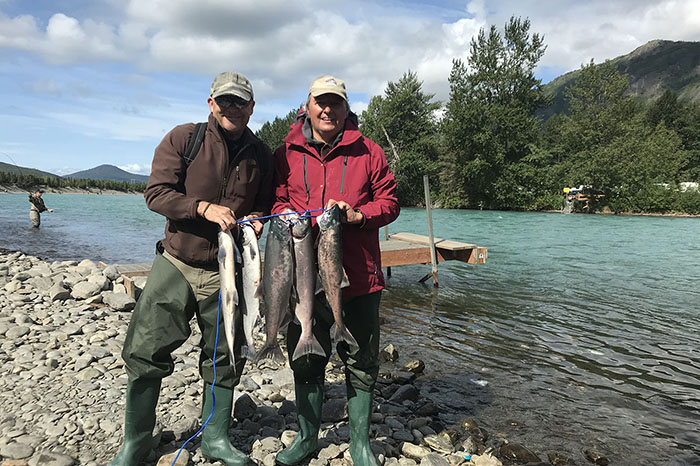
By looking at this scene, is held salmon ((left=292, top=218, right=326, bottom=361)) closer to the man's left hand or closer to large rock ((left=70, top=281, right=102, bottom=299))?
the man's left hand

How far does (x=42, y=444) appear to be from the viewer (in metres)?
3.76

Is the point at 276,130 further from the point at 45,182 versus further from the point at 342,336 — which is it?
the point at 342,336

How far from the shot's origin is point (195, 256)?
11.0ft

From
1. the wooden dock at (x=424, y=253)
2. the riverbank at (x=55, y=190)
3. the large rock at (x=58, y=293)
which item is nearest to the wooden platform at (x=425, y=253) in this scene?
the wooden dock at (x=424, y=253)

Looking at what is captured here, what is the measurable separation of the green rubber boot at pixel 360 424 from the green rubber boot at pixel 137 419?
1.58 meters

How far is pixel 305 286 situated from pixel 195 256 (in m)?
0.89

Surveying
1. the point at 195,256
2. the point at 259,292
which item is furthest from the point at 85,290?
the point at 259,292

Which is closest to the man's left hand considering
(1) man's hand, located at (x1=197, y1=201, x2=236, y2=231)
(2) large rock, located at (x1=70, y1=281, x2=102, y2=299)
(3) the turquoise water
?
(1) man's hand, located at (x1=197, y1=201, x2=236, y2=231)

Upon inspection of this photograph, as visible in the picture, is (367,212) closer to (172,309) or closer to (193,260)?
(193,260)

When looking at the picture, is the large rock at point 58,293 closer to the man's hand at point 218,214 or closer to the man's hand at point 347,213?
the man's hand at point 218,214

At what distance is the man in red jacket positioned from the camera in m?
3.41

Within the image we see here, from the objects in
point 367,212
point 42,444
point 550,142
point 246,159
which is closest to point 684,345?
point 367,212

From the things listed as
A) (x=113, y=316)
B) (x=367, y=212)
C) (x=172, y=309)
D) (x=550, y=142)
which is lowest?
(x=113, y=316)

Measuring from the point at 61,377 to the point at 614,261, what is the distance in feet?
72.9
